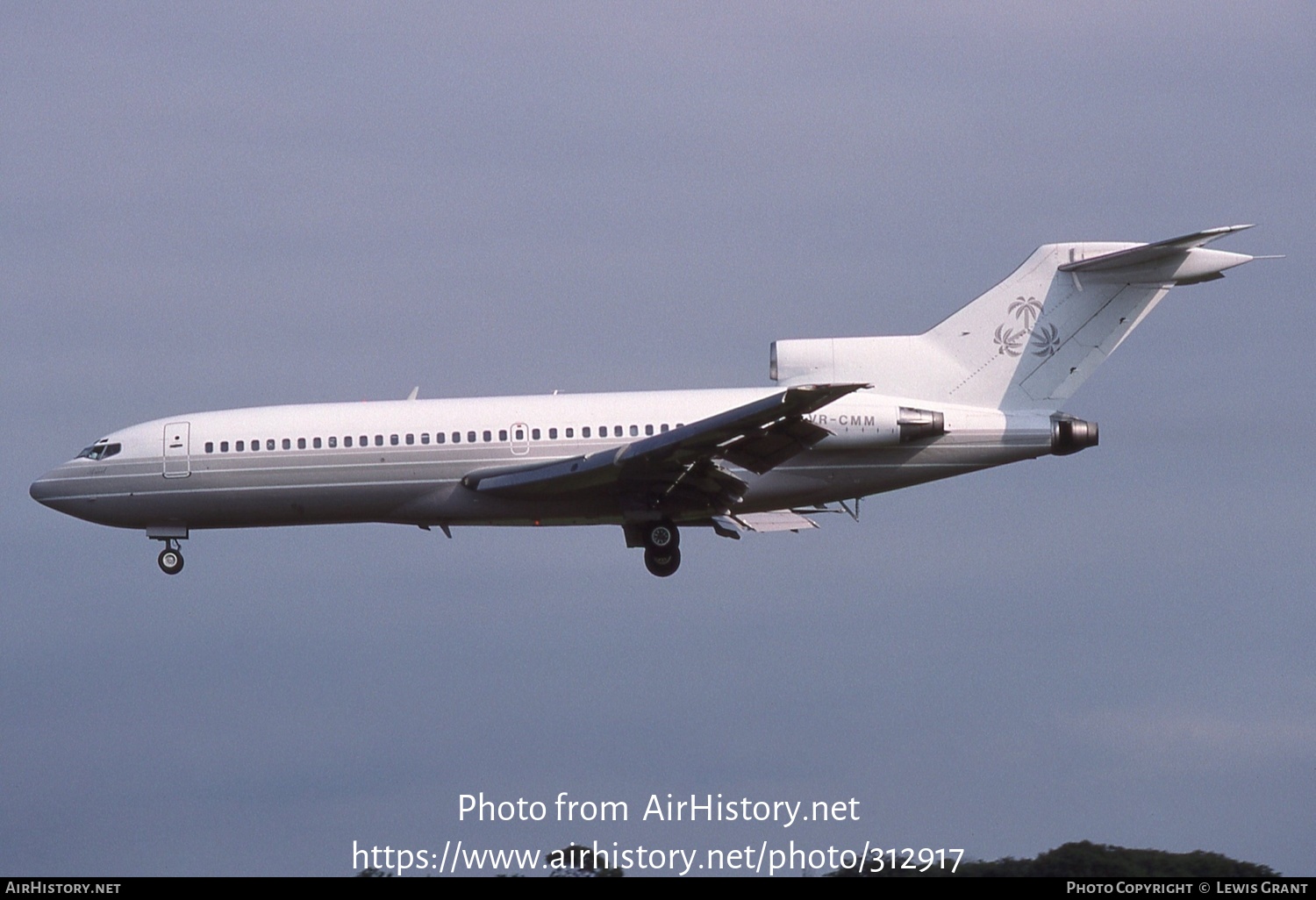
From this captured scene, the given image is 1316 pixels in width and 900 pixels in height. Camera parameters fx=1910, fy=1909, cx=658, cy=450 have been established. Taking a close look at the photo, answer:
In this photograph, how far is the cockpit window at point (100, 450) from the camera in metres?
40.5

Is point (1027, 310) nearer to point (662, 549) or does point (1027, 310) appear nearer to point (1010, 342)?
point (1010, 342)

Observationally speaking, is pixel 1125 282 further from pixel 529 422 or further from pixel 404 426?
pixel 404 426

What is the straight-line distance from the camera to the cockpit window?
40500mm

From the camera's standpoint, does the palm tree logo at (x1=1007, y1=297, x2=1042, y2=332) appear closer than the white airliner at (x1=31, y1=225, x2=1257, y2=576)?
No

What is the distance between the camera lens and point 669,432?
37.6 meters

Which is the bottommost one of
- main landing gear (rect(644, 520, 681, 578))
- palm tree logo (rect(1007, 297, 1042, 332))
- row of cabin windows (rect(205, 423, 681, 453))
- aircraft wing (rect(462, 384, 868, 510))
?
main landing gear (rect(644, 520, 681, 578))

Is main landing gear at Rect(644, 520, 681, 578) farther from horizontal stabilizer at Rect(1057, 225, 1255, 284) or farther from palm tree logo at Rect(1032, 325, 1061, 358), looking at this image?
horizontal stabilizer at Rect(1057, 225, 1255, 284)

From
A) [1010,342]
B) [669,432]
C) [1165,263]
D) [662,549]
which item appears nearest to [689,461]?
[669,432]

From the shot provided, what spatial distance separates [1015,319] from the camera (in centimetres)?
3984

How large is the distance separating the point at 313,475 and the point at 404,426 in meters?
2.12

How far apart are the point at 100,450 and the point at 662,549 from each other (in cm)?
1224

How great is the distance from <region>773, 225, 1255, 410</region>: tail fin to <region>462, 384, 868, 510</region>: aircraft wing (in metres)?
2.61

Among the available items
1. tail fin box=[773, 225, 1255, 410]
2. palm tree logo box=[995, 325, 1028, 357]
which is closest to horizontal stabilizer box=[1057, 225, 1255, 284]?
tail fin box=[773, 225, 1255, 410]

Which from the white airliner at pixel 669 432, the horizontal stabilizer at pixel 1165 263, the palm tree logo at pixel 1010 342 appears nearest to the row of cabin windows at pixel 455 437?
→ the white airliner at pixel 669 432
